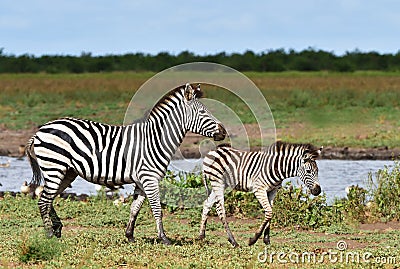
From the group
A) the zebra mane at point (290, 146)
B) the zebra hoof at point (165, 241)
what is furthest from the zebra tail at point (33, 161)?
the zebra mane at point (290, 146)

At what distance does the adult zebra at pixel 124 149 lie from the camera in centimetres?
945

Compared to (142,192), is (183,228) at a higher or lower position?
Result: lower

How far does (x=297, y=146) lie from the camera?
31.8 feet

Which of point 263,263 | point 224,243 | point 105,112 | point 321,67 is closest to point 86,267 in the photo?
point 263,263

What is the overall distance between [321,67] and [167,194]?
54332 millimetres

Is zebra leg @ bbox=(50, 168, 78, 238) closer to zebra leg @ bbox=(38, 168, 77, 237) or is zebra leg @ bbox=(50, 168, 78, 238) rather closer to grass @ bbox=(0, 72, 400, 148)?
zebra leg @ bbox=(38, 168, 77, 237)

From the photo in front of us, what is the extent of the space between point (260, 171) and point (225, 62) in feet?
184

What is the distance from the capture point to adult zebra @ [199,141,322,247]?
9.46 meters

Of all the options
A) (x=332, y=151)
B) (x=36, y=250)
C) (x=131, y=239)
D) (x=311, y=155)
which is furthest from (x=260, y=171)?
(x=332, y=151)

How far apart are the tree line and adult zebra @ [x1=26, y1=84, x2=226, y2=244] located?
52.7 metres

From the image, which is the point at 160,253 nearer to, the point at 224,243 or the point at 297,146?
the point at 224,243

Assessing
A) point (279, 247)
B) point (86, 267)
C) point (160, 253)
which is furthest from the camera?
point (279, 247)

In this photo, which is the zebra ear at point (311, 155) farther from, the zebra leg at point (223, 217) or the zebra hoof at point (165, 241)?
the zebra hoof at point (165, 241)

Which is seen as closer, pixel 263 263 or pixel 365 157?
pixel 263 263
